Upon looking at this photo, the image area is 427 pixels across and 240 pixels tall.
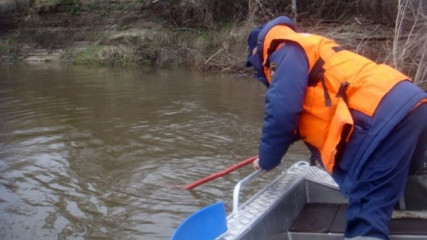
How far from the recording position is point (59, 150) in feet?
24.7

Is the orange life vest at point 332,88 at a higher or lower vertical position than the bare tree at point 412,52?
higher

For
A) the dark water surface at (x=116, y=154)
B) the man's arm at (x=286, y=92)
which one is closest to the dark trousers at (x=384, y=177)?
the man's arm at (x=286, y=92)

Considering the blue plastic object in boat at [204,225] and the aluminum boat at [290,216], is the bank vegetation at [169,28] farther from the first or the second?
the blue plastic object in boat at [204,225]

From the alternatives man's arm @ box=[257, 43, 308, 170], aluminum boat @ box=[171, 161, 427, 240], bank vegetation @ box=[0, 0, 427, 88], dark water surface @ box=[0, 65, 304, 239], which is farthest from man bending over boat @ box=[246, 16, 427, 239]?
bank vegetation @ box=[0, 0, 427, 88]

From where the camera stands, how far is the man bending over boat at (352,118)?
2539 millimetres

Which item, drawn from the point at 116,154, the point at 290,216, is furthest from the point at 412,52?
the point at 290,216

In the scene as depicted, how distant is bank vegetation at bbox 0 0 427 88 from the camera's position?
16.9 metres

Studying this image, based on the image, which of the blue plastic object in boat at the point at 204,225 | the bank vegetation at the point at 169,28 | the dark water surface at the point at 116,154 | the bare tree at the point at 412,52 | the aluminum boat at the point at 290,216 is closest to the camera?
the blue plastic object in boat at the point at 204,225

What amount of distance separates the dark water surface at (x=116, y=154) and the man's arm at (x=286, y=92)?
2.34 metres

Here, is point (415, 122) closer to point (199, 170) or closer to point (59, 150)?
point (199, 170)

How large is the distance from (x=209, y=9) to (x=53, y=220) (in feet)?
53.1

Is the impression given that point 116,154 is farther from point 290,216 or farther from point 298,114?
point 298,114

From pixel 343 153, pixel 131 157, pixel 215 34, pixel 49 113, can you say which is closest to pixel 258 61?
pixel 343 153

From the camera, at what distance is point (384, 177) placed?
2.54 metres
